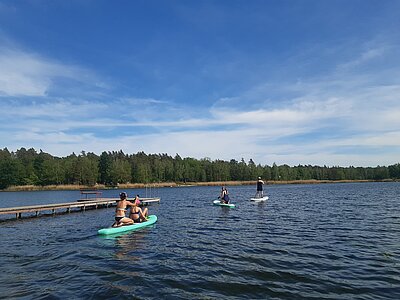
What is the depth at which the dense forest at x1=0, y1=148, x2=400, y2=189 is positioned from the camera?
119 metres

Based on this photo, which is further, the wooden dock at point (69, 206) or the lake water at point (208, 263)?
the wooden dock at point (69, 206)

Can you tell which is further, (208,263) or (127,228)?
(127,228)

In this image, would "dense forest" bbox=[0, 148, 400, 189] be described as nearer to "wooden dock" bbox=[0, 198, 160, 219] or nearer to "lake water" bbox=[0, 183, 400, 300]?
"wooden dock" bbox=[0, 198, 160, 219]

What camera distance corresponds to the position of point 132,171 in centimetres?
14300

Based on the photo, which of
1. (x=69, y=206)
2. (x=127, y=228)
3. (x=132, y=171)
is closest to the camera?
(x=127, y=228)

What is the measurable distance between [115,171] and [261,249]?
119 m

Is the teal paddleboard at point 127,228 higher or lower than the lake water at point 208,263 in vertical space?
higher

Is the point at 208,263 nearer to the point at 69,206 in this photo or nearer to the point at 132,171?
the point at 69,206

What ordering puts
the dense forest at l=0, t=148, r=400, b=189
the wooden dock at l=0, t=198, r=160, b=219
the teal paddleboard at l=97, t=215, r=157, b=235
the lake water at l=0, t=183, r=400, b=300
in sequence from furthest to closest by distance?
1. the dense forest at l=0, t=148, r=400, b=189
2. the wooden dock at l=0, t=198, r=160, b=219
3. the teal paddleboard at l=97, t=215, r=157, b=235
4. the lake water at l=0, t=183, r=400, b=300

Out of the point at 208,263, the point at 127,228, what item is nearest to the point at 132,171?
the point at 127,228

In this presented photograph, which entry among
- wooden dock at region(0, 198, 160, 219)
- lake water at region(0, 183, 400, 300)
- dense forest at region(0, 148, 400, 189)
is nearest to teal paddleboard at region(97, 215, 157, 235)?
lake water at region(0, 183, 400, 300)

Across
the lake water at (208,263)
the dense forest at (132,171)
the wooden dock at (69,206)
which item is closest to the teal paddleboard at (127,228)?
the lake water at (208,263)

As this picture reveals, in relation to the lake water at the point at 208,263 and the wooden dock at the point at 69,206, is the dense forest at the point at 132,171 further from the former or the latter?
the lake water at the point at 208,263

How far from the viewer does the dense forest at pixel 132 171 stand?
4700 inches
